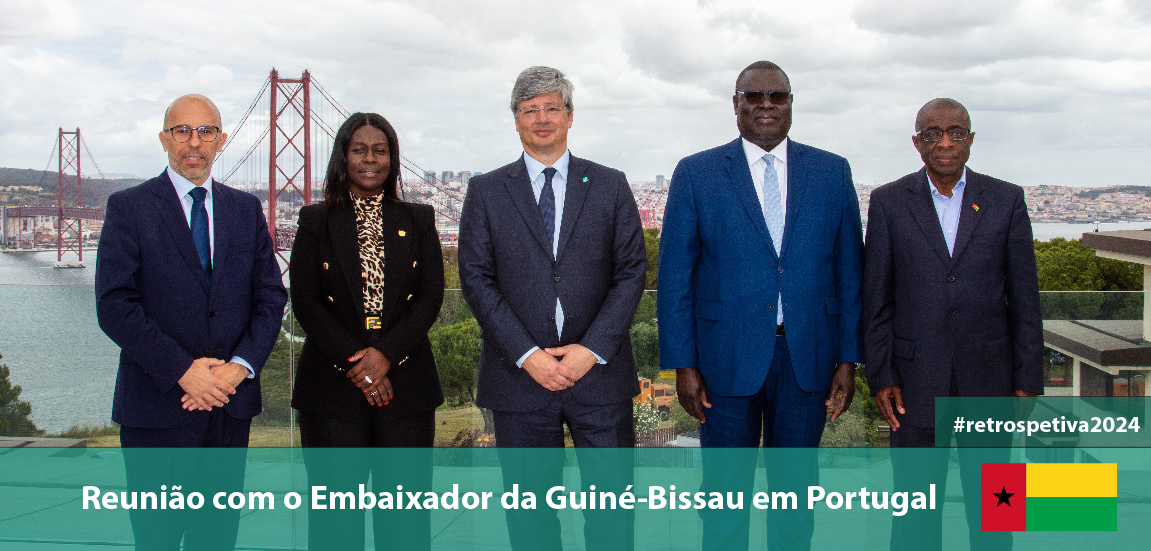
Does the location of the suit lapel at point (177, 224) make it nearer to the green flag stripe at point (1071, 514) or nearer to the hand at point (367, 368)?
the hand at point (367, 368)

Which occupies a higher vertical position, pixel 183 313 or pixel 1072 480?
pixel 183 313

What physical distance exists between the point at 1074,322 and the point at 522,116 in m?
2.68

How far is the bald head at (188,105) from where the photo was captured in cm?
226

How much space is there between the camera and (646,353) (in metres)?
3.02

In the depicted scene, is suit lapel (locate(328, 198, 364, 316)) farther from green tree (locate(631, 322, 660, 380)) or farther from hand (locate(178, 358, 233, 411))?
green tree (locate(631, 322, 660, 380))

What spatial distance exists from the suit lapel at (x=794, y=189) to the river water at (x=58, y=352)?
2.94 meters

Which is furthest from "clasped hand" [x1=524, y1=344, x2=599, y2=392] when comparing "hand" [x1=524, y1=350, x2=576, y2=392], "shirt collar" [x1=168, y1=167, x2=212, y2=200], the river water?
the river water

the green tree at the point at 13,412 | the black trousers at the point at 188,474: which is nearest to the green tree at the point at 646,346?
the black trousers at the point at 188,474

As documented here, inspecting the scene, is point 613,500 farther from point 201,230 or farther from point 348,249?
point 201,230

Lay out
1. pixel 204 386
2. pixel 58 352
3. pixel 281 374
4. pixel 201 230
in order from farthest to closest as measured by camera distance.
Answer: pixel 58 352
pixel 281 374
pixel 201 230
pixel 204 386

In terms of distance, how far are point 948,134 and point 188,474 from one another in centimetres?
245

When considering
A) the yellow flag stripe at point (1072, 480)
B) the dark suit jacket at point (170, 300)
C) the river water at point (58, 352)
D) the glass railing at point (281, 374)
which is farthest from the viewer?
the river water at point (58, 352)

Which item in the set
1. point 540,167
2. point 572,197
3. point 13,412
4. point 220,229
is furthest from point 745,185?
point 13,412

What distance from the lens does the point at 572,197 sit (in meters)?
2.31
